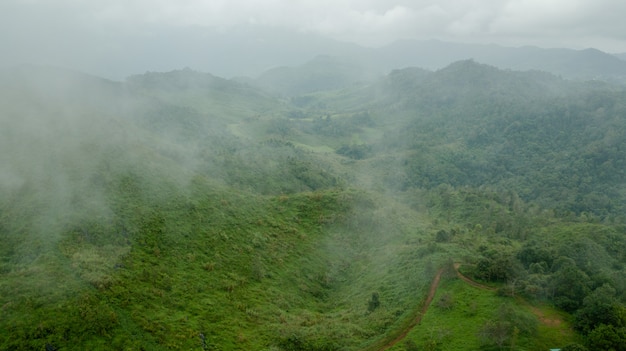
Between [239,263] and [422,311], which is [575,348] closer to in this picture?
[422,311]

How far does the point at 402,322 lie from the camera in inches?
1907

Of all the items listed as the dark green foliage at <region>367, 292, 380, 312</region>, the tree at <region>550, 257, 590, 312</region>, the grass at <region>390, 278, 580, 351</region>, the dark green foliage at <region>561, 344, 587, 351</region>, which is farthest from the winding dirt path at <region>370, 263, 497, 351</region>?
the dark green foliage at <region>561, 344, 587, 351</region>

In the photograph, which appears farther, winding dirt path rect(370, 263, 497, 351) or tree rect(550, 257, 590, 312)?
tree rect(550, 257, 590, 312)

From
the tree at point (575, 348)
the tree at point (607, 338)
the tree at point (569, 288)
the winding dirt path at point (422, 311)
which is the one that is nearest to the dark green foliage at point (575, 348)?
the tree at point (575, 348)

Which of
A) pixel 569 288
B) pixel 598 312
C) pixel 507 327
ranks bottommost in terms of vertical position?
pixel 569 288

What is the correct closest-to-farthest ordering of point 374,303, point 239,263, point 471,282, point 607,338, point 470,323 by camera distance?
point 607,338 → point 470,323 → point 471,282 → point 374,303 → point 239,263

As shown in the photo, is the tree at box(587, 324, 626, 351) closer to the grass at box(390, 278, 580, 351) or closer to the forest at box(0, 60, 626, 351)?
the forest at box(0, 60, 626, 351)

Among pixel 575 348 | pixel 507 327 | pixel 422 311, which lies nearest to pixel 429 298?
pixel 422 311

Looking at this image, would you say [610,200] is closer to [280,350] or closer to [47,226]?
[280,350]

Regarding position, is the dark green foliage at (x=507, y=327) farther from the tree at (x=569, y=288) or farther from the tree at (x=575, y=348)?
the tree at (x=569, y=288)

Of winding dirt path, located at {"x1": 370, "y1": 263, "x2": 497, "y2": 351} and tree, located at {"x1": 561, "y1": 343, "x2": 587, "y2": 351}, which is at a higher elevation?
tree, located at {"x1": 561, "y1": 343, "x2": 587, "y2": 351}

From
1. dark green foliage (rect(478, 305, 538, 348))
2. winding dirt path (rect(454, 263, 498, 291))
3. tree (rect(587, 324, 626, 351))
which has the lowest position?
winding dirt path (rect(454, 263, 498, 291))

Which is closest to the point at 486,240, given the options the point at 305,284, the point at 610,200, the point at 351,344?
the point at 305,284

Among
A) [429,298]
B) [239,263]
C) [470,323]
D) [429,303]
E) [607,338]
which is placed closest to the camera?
[607,338]
